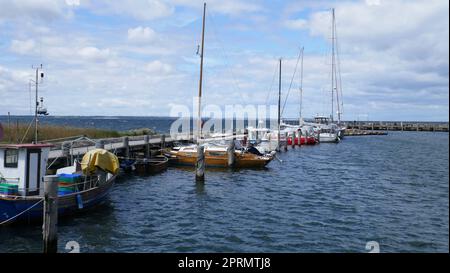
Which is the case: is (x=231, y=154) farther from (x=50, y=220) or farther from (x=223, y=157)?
(x=50, y=220)

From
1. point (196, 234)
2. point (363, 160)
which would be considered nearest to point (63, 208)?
point (196, 234)

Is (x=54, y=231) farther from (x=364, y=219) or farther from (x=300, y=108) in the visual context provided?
(x=300, y=108)

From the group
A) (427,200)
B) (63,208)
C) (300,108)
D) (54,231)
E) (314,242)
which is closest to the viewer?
(54,231)

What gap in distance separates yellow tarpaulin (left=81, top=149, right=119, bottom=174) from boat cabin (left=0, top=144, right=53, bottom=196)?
2854 mm

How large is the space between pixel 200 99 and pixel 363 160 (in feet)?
73.3

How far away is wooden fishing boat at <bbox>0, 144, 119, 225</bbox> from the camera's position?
1714cm

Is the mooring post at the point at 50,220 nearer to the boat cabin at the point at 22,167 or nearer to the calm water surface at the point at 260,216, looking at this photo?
the calm water surface at the point at 260,216

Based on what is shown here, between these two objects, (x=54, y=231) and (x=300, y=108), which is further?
(x=300, y=108)

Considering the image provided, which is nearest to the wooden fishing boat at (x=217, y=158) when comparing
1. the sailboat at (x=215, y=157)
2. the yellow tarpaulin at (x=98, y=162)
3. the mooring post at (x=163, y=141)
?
the sailboat at (x=215, y=157)

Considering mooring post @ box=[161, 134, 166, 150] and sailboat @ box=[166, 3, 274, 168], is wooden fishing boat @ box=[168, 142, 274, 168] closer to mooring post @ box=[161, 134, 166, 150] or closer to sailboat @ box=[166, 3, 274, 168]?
sailboat @ box=[166, 3, 274, 168]

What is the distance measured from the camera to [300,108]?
80375 mm

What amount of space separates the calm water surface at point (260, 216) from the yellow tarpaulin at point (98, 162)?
2.19 meters

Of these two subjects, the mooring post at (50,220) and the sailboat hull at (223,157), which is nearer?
the mooring post at (50,220)

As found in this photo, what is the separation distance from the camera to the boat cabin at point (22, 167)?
1798 cm
